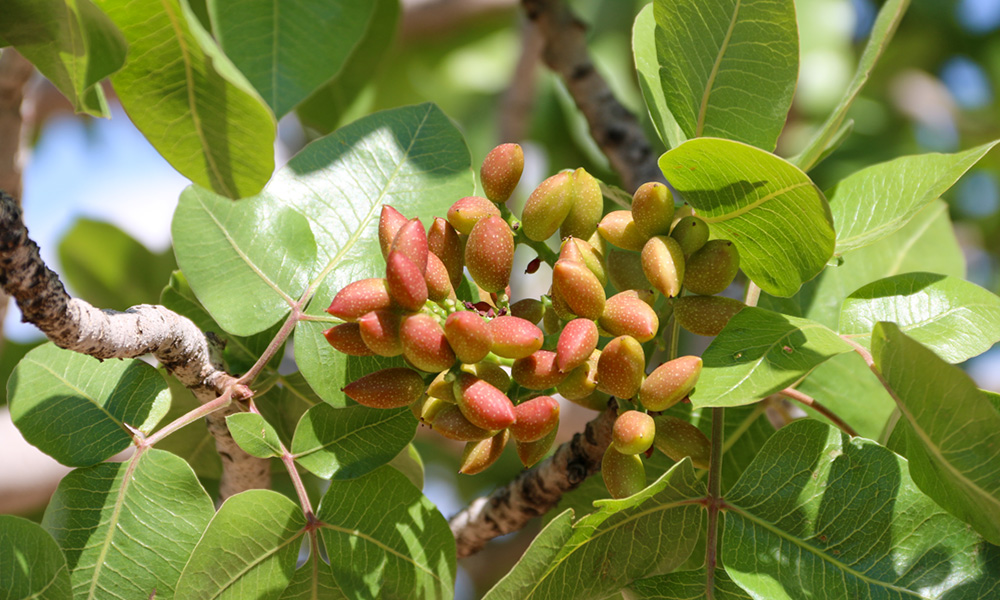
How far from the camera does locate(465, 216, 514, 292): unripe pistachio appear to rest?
0.65 meters

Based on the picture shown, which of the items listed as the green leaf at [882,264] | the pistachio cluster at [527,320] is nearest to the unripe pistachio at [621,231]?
the pistachio cluster at [527,320]

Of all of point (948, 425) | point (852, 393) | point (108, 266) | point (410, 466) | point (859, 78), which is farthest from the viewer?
point (108, 266)

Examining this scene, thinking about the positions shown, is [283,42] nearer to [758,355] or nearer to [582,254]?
[582,254]

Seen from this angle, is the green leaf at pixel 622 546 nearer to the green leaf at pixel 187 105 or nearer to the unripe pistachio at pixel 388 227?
the unripe pistachio at pixel 388 227

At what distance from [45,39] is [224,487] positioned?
1.95 ft

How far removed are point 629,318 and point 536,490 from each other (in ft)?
1.23

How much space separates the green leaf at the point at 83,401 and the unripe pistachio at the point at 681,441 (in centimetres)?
47

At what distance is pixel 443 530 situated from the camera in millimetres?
755

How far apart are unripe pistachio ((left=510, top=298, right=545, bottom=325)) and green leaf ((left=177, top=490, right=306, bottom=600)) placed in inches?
10.7

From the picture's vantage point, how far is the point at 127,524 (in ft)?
2.32

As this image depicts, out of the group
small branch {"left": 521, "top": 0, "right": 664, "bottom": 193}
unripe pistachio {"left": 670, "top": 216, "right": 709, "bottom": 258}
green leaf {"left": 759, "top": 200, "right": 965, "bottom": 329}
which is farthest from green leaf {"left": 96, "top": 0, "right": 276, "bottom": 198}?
small branch {"left": 521, "top": 0, "right": 664, "bottom": 193}

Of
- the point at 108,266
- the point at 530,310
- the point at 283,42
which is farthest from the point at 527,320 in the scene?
the point at 108,266

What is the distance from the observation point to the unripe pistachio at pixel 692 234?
2.28 ft

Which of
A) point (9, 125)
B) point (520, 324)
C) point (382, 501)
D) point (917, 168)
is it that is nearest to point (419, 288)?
point (520, 324)
